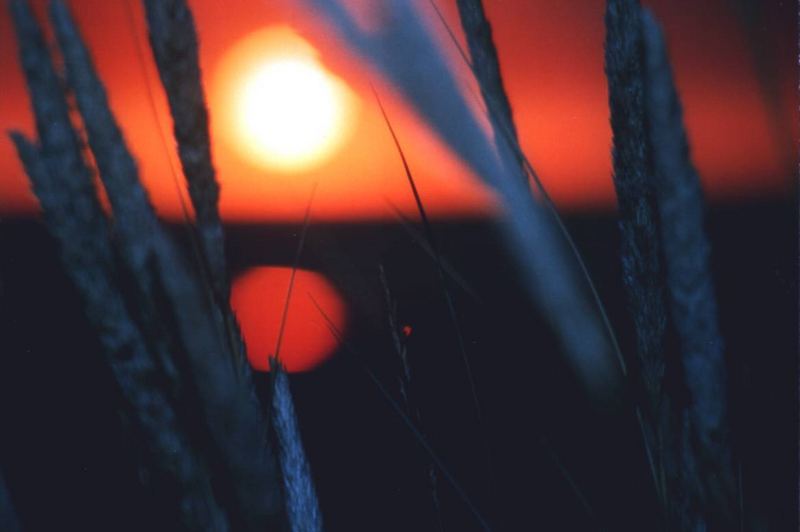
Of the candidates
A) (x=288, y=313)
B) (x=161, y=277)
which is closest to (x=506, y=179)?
(x=161, y=277)

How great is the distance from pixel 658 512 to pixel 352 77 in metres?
0.36

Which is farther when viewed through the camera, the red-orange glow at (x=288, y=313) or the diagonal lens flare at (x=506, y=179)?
the red-orange glow at (x=288, y=313)

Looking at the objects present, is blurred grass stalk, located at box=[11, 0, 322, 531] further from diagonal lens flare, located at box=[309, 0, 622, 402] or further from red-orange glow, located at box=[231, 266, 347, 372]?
red-orange glow, located at box=[231, 266, 347, 372]

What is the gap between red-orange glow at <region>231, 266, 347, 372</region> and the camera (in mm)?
663

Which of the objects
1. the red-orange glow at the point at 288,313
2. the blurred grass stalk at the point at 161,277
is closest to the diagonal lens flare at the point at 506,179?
the blurred grass stalk at the point at 161,277

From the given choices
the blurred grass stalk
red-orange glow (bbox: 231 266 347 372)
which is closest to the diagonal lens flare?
the blurred grass stalk

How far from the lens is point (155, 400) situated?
367 mm

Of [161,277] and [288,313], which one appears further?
[288,313]

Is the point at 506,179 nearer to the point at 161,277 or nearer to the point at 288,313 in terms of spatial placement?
the point at 161,277

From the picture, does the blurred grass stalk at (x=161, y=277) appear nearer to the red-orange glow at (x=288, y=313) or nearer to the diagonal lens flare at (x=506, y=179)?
the diagonal lens flare at (x=506, y=179)

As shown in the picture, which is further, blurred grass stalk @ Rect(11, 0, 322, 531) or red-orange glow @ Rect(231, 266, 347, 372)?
red-orange glow @ Rect(231, 266, 347, 372)

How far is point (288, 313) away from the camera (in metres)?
0.64

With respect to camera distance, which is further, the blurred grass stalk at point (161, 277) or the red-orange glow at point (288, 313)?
the red-orange glow at point (288, 313)

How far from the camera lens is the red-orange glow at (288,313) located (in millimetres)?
663
